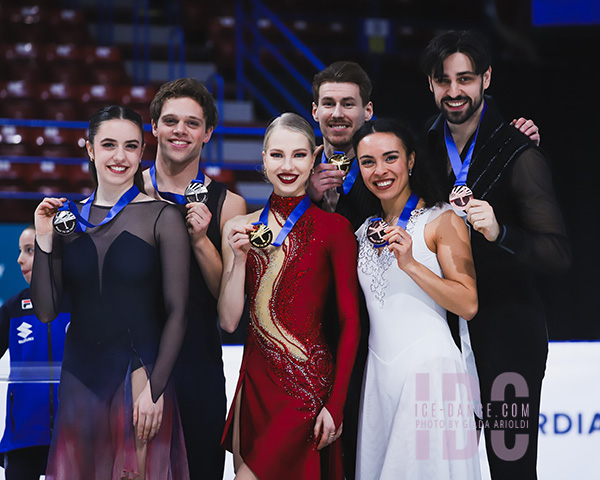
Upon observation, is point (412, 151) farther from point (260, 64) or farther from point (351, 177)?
point (260, 64)

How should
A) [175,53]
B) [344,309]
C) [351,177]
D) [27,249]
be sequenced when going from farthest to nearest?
[175,53] → [27,249] → [351,177] → [344,309]

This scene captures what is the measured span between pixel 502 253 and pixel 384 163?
0.58m

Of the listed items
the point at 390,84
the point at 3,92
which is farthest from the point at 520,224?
the point at 3,92

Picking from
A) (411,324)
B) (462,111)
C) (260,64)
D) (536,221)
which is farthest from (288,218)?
(260,64)

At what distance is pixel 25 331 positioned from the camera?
3512mm

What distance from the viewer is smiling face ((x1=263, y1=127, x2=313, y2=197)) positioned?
274 cm

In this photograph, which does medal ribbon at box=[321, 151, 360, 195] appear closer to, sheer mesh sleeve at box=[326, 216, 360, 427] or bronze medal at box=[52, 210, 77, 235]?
sheer mesh sleeve at box=[326, 216, 360, 427]

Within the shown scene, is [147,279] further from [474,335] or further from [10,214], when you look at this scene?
[10,214]

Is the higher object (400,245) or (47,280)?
(400,245)

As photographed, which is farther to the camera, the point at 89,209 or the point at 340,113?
the point at 340,113

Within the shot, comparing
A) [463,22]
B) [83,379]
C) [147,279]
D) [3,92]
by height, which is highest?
[463,22]

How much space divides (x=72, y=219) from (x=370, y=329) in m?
1.10

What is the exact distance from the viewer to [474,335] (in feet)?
9.44

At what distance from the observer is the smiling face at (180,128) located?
2.96 m
